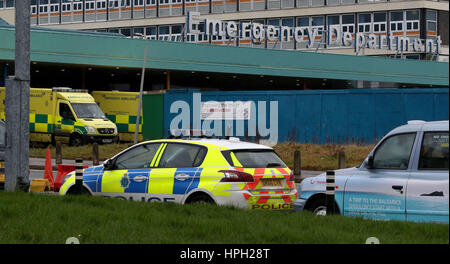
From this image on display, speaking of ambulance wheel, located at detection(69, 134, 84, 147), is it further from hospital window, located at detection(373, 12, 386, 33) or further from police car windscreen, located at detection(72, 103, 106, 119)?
hospital window, located at detection(373, 12, 386, 33)

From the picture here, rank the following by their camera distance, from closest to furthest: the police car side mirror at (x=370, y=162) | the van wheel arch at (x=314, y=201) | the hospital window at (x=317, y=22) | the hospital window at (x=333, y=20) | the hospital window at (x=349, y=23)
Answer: the police car side mirror at (x=370, y=162), the van wheel arch at (x=314, y=201), the hospital window at (x=349, y=23), the hospital window at (x=333, y=20), the hospital window at (x=317, y=22)

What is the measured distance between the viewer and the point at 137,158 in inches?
588

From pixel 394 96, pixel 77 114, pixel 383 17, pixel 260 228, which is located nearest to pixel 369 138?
pixel 394 96

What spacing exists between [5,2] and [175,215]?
3170 inches

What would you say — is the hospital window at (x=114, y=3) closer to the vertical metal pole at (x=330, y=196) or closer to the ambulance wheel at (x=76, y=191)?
the ambulance wheel at (x=76, y=191)

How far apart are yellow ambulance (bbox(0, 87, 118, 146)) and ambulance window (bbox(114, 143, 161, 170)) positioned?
26853mm

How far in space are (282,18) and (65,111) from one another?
37.4 m

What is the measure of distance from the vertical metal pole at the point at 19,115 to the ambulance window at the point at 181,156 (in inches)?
130

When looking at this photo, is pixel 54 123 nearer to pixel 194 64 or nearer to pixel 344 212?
pixel 194 64

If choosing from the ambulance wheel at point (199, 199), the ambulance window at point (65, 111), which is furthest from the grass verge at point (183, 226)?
the ambulance window at point (65, 111)

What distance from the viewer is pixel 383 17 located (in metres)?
71.8

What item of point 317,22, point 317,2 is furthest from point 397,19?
point 317,2

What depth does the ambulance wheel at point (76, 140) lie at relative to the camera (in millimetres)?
41812

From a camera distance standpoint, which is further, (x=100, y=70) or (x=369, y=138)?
(x=100, y=70)
